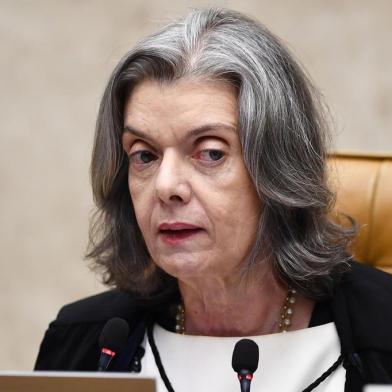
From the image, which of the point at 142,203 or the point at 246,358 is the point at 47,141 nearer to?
the point at 142,203

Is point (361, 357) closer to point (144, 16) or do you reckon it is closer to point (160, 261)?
point (160, 261)

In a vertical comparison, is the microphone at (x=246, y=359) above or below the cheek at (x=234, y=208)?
below

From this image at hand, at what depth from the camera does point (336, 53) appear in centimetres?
323

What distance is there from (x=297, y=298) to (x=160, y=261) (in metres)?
0.37

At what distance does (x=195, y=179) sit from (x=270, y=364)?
Result: 46 centimetres

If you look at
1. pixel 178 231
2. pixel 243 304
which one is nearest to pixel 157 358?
pixel 243 304

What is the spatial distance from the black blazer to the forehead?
503 mm

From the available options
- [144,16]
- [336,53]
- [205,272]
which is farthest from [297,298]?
[144,16]

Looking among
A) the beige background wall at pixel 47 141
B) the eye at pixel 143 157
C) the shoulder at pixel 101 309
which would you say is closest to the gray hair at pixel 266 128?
the eye at pixel 143 157

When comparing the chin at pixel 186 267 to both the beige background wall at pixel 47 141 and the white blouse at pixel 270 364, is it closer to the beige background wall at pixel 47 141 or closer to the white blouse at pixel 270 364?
the white blouse at pixel 270 364

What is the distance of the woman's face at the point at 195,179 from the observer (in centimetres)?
180

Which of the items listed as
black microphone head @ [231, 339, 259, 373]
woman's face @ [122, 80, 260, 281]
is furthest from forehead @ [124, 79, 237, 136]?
black microphone head @ [231, 339, 259, 373]

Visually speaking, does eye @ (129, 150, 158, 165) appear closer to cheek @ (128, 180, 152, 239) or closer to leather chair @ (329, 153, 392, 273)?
cheek @ (128, 180, 152, 239)

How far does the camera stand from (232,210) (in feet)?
6.02
